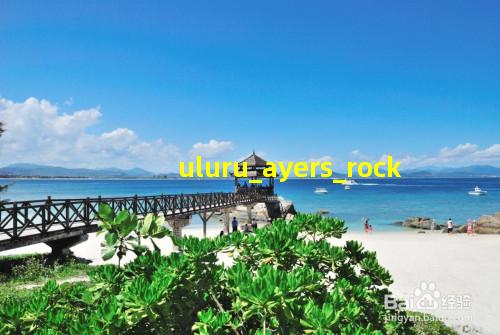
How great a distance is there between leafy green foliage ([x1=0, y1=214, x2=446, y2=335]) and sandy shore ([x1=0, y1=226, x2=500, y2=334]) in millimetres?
8899

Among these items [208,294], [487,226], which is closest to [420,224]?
[487,226]

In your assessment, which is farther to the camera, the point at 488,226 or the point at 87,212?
the point at 488,226

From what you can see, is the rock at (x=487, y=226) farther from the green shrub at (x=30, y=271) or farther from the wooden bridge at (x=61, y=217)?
the green shrub at (x=30, y=271)

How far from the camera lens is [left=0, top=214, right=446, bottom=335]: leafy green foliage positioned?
1.87m

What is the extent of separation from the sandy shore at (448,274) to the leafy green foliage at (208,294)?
890 cm

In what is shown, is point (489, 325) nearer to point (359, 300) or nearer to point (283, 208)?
point (359, 300)

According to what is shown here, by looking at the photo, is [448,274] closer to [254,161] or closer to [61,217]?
[61,217]

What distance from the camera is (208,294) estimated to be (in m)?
2.47

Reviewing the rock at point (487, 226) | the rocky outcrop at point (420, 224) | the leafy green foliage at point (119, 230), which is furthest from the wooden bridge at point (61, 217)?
the rocky outcrop at point (420, 224)

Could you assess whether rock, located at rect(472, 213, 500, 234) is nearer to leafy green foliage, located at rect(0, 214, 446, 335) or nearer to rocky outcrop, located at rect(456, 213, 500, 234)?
rocky outcrop, located at rect(456, 213, 500, 234)

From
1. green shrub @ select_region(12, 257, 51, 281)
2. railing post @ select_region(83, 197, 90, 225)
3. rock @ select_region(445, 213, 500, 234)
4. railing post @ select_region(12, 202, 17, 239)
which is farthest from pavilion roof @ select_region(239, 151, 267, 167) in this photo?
railing post @ select_region(12, 202, 17, 239)

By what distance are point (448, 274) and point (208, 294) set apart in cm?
1717

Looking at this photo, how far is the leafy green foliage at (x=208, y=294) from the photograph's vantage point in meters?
1.87

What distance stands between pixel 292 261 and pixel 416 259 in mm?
19694
